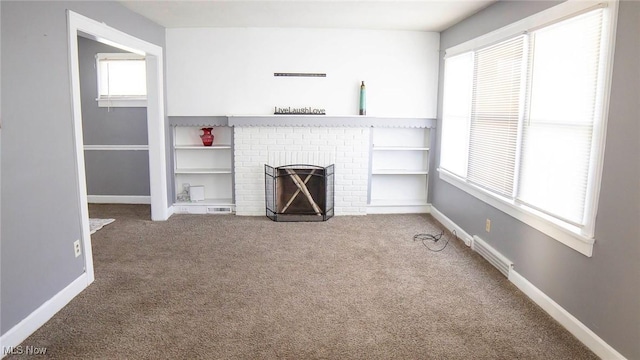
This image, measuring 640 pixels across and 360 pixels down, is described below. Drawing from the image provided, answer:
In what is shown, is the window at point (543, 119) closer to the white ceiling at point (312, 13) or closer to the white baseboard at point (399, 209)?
the white ceiling at point (312, 13)

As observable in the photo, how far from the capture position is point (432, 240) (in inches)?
177

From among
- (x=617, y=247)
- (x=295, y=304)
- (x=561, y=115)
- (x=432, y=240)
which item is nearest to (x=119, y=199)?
(x=295, y=304)

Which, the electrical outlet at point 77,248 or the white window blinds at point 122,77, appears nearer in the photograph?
the electrical outlet at point 77,248

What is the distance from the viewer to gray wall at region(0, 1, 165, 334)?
240 cm

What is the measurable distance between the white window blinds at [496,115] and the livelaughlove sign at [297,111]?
194 centimetres

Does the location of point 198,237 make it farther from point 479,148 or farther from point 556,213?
point 556,213

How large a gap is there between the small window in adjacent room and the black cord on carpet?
4.11 m

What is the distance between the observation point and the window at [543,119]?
99.0 inches

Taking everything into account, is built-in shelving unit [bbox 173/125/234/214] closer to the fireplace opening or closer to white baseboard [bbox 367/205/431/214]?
the fireplace opening

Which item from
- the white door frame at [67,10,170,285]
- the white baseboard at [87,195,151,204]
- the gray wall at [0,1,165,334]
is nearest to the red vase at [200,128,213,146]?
the white door frame at [67,10,170,285]

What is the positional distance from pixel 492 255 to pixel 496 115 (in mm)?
1239

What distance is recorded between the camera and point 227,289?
10.6ft

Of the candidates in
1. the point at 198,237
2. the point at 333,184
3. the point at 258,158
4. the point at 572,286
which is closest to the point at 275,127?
the point at 258,158

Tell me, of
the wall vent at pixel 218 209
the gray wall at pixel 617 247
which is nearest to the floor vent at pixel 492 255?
the gray wall at pixel 617 247
